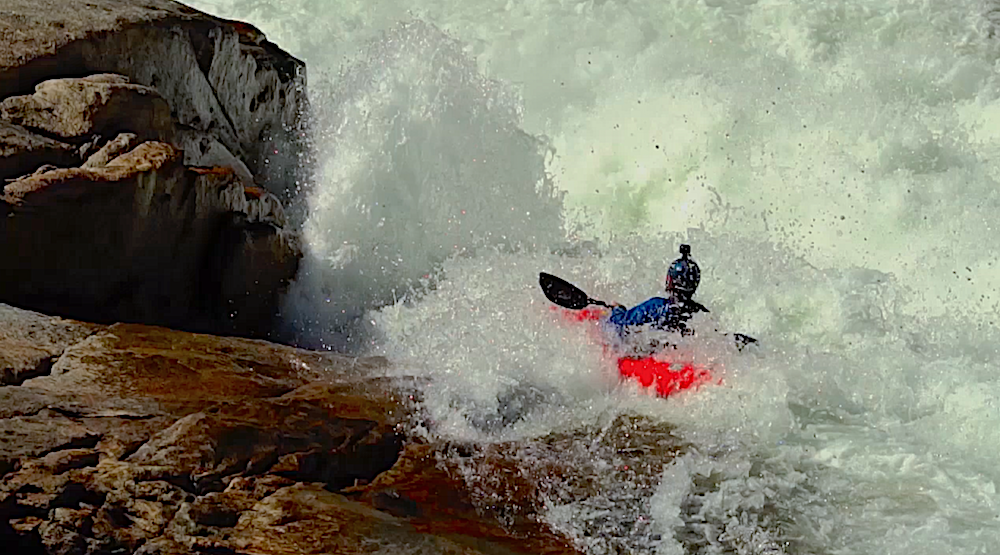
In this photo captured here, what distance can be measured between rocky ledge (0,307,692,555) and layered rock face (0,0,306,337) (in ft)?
1.41

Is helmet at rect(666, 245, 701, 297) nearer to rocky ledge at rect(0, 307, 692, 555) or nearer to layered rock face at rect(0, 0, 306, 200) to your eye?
rocky ledge at rect(0, 307, 692, 555)

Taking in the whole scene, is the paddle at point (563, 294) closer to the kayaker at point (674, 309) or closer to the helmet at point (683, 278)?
the kayaker at point (674, 309)

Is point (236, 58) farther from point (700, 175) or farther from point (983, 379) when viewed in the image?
point (983, 379)

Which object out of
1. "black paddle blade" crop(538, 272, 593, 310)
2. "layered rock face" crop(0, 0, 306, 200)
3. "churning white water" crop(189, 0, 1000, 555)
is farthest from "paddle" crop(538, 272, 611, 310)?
"layered rock face" crop(0, 0, 306, 200)

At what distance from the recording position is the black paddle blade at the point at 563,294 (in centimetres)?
636

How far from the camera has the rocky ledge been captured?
3.21 meters

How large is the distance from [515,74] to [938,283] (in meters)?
5.13

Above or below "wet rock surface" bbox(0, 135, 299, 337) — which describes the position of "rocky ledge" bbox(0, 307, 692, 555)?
below

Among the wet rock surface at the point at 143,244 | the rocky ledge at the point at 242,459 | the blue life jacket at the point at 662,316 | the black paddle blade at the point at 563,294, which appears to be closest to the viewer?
the rocky ledge at the point at 242,459

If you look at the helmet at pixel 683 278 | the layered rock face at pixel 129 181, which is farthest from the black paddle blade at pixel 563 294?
the layered rock face at pixel 129 181

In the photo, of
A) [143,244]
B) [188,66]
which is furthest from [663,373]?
[188,66]

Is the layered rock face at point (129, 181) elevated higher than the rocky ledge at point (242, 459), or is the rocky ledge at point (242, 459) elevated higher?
the layered rock face at point (129, 181)

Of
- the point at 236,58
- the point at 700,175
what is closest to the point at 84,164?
the point at 236,58

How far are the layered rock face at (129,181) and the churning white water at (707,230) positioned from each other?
71 centimetres
